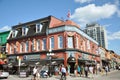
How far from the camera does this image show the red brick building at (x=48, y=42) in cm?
3391

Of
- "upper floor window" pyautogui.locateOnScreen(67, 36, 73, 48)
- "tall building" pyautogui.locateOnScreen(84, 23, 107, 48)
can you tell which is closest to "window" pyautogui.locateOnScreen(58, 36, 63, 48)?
"upper floor window" pyautogui.locateOnScreen(67, 36, 73, 48)

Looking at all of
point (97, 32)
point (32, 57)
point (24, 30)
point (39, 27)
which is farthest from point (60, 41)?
point (97, 32)

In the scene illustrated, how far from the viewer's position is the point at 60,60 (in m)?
33.6

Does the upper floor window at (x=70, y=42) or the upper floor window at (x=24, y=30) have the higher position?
the upper floor window at (x=24, y=30)

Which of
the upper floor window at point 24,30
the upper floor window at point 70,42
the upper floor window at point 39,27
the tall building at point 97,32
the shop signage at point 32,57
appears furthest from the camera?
the tall building at point 97,32

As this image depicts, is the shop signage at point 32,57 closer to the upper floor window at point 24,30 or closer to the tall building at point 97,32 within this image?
the upper floor window at point 24,30

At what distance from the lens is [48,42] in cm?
3603

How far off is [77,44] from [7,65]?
14.6m

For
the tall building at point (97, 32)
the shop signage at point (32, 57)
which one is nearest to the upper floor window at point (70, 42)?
the shop signage at point (32, 57)

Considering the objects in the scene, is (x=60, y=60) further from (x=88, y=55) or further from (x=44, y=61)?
(x=88, y=55)

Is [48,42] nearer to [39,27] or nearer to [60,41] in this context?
[60,41]

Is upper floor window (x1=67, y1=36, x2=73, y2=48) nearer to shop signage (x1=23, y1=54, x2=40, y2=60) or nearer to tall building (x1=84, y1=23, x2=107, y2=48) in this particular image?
shop signage (x1=23, y1=54, x2=40, y2=60)

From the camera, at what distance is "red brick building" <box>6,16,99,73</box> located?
33.9m

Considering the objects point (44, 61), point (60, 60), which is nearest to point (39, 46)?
point (44, 61)
